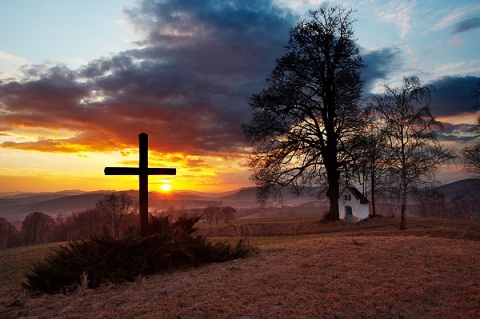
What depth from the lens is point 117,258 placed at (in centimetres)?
792

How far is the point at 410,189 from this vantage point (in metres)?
Answer: 22.7

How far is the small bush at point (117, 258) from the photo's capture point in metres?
7.54

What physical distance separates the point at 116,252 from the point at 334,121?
70.9ft

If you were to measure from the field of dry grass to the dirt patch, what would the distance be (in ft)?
0.06

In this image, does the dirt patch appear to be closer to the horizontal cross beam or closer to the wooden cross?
the wooden cross

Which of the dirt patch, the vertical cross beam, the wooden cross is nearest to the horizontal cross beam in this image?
the wooden cross

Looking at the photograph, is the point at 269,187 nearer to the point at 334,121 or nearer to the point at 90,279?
the point at 334,121

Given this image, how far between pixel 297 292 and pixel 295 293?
8cm

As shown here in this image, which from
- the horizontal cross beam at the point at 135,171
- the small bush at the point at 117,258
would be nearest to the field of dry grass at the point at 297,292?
the small bush at the point at 117,258

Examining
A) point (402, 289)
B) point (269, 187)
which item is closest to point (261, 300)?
point (402, 289)

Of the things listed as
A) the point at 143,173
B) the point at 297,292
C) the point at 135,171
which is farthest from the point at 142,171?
the point at 297,292

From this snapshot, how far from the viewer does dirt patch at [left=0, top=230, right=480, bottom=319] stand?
529 centimetres

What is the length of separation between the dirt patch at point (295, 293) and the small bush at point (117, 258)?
0.50 metres

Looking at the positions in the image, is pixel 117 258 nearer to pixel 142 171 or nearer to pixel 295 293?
pixel 142 171
